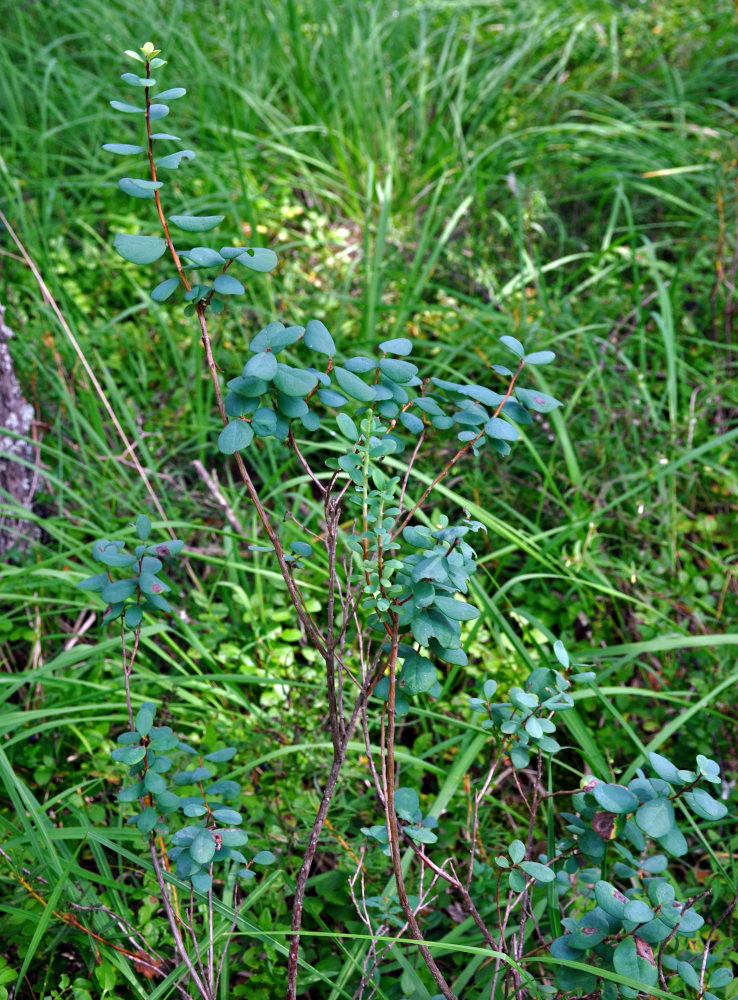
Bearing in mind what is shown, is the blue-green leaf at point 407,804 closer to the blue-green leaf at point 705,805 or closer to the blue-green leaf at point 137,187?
the blue-green leaf at point 705,805

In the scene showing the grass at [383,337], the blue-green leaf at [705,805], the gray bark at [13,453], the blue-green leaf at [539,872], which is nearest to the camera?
the blue-green leaf at [705,805]

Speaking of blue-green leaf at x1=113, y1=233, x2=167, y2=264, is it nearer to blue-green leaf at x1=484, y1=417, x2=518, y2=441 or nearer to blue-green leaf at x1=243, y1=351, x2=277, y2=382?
blue-green leaf at x1=243, y1=351, x2=277, y2=382

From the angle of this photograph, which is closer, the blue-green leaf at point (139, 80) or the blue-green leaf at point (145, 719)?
the blue-green leaf at point (139, 80)

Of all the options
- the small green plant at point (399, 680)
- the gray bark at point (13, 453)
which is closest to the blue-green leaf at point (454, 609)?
the small green plant at point (399, 680)

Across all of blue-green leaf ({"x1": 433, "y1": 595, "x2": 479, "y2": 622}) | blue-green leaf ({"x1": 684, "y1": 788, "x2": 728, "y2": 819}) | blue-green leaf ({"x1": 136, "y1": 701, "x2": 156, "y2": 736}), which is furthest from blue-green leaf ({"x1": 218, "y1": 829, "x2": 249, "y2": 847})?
blue-green leaf ({"x1": 684, "y1": 788, "x2": 728, "y2": 819})

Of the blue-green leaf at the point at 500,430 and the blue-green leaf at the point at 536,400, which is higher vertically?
the blue-green leaf at the point at 536,400

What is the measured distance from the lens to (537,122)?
3.23m

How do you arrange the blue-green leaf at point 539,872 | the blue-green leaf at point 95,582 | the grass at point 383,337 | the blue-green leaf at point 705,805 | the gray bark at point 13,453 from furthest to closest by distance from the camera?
the gray bark at point 13,453 → the grass at point 383,337 → the blue-green leaf at point 95,582 → the blue-green leaf at point 539,872 → the blue-green leaf at point 705,805

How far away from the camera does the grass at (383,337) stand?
1.49 m

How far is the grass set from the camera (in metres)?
1.49

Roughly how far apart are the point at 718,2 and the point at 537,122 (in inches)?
61.4

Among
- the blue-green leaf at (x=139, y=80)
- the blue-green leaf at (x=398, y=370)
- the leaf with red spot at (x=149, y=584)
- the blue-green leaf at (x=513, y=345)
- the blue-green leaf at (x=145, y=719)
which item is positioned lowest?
the blue-green leaf at (x=145, y=719)

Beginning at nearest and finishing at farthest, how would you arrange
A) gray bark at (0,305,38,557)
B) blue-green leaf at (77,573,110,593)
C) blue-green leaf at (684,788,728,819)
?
1. blue-green leaf at (684,788,728,819)
2. blue-green leaf at (77,573,110,593)
3. gray bark at (0,305,38,557)

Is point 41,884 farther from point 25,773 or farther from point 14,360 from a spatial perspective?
point 14,360
